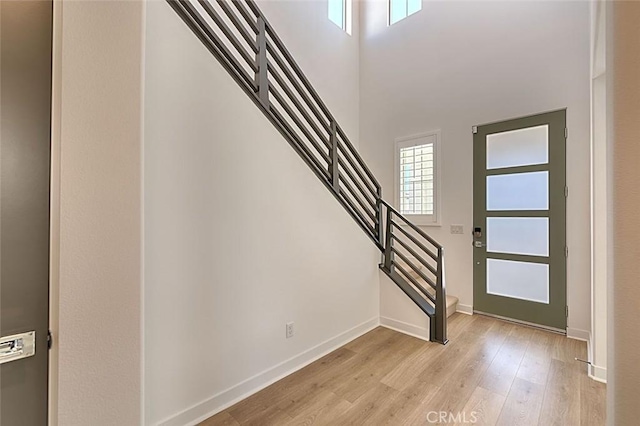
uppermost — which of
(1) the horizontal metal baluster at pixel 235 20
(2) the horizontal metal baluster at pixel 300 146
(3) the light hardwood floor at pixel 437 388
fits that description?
(1) the horizontal metal baluster at pixel 235 20

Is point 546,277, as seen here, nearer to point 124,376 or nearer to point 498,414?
point 498,414

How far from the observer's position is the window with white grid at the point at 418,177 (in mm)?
3939

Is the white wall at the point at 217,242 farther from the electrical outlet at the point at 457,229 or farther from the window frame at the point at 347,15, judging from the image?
the window frame at the point at 347,15

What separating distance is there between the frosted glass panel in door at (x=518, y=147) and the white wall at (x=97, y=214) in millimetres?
3781

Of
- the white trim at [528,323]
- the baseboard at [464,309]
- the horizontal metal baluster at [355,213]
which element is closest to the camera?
the horizontal metal baluster at [355,213]

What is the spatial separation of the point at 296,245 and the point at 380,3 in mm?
4337

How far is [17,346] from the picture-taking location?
768 millimetres

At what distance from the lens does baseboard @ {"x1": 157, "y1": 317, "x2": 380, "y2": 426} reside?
5.84 ft

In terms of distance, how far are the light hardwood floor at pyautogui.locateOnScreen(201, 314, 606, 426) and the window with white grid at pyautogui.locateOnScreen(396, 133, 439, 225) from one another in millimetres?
1812

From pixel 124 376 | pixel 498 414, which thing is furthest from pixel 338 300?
pixel 124 376

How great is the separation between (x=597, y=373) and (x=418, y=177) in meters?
2.76

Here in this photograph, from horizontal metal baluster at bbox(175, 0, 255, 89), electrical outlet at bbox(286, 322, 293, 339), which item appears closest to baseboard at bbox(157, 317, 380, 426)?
electrical outlet at bbox(286, 322, 293, 339)

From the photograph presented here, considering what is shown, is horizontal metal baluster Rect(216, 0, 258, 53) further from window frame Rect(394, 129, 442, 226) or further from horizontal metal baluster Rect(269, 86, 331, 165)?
window frame Rect(394, 129, 442, 226)

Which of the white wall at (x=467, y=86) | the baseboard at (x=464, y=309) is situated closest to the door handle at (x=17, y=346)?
the white wall at (x=467, y=86)
